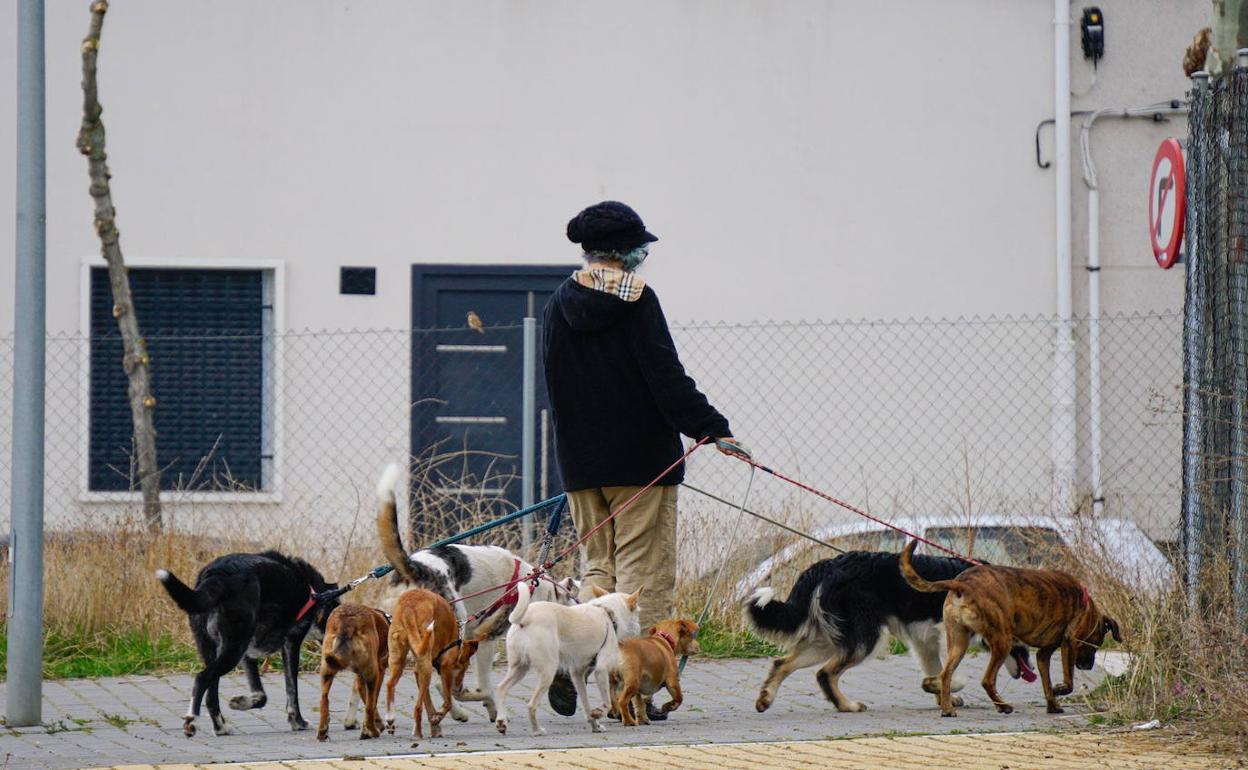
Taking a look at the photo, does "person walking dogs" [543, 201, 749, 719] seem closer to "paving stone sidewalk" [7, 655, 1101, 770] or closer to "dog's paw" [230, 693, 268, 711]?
"paving stone sidewalk" [7, 655, 1101, 770]

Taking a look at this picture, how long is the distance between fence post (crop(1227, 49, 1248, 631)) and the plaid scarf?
2.52 metres

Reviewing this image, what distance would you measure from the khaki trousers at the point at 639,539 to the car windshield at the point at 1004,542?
286 cm

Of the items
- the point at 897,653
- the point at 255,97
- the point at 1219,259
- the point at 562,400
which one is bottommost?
the point at 897,653

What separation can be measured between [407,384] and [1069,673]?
7638mm

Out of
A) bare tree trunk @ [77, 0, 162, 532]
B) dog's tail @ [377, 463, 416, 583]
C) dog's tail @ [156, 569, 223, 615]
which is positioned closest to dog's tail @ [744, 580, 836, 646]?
dog's tail @ [377, 463, 416, 583]

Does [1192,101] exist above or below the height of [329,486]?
above

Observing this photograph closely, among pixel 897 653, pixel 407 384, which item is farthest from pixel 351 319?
pixel 897 653

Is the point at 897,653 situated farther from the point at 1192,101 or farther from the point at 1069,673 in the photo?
the point at 1192,101

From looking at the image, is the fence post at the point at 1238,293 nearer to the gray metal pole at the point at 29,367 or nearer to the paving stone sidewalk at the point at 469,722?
the paving stone sidewalk at the point at 469,722

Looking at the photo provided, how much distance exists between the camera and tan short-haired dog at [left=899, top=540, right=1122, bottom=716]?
7.42 metres

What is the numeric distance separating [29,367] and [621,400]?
2606 mm

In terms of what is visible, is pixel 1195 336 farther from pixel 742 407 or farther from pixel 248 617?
pixel 742 407

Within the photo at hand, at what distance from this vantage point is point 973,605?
292 inches

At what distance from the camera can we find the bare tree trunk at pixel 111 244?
11812 millimetres
